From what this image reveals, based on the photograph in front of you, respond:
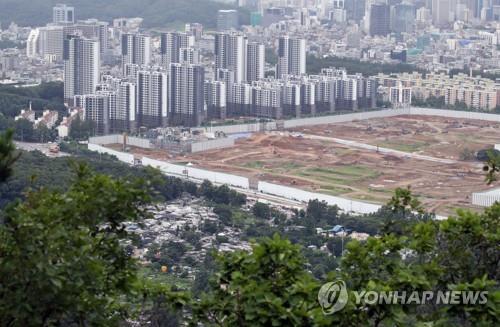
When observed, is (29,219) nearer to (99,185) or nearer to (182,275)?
(99,185)

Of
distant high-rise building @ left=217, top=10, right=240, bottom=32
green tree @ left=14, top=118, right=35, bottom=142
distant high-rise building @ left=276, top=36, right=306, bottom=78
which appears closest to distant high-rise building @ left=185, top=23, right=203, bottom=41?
distant high-rise building @ left=217, top=10, right=240, bottom=32

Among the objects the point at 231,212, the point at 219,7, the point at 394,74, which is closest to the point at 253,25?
the point at 219,7

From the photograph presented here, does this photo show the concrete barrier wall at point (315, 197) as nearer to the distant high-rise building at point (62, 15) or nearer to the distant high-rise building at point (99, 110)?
the distant high-rise building at point (99, 110)

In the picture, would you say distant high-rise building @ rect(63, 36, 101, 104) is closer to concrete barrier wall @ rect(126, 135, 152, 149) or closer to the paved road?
concrete barrier wall @ rect(126, 135, 152, 149)

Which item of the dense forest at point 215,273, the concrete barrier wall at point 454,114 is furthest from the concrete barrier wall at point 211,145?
the dense forest at point 215,273

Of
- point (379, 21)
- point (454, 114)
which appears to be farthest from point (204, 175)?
point (379, 21)

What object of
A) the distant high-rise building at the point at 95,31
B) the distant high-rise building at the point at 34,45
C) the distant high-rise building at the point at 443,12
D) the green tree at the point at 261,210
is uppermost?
the distant high-rise building at the point at 443,12
